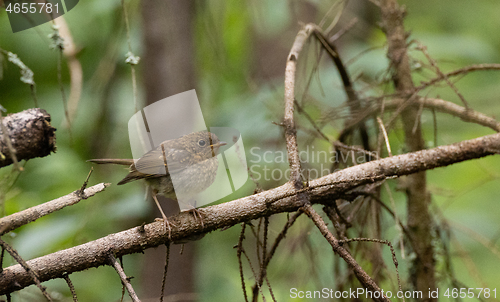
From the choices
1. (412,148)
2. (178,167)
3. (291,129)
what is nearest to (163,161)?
(178,167)

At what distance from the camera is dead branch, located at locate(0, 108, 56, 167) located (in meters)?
1.40

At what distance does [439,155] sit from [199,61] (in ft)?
10.8

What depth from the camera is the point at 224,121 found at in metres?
3.76

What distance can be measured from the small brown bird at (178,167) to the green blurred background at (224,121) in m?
0.78

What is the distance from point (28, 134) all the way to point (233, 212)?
1.01 m

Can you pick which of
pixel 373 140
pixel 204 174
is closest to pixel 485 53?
pixel 373 140

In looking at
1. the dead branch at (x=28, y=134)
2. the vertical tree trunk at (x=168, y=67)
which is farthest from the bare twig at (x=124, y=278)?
the vertical tree trunk at (x=168, y=67)

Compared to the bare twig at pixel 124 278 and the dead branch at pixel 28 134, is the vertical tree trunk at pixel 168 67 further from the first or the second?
the dead branch at pixel 28 134

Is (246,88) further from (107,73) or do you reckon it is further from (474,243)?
(474,243)

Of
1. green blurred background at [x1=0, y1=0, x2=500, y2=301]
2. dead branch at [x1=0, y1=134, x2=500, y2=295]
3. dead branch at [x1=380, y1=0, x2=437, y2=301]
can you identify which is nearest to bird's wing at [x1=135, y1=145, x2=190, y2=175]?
dead branch at [x1=0, y1=134, x2=500, y2=295]

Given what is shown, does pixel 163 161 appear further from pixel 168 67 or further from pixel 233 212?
pixel 168 67

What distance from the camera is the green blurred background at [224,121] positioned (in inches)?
125

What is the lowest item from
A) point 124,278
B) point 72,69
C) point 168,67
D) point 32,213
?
point 124,278

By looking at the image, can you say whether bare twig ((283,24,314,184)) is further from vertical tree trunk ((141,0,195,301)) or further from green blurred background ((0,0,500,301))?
vertical tree trunk ((141,0,195,301))
